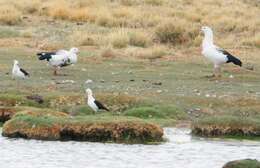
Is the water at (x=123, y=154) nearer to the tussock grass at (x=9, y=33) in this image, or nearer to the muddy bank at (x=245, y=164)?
the muddy bank at (x=245, y=164)

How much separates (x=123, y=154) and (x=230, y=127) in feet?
9.43

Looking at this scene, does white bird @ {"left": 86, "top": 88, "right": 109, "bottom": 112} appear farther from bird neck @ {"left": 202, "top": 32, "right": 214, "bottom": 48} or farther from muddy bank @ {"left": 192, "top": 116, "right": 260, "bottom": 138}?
bird neck @ {"left": 202, "top": 32, "right": 214, "bottom": 48}

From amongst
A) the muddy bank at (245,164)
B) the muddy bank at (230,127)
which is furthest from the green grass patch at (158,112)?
the muddy bank at (245,164)

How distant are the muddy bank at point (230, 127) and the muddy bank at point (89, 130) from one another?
1127mm

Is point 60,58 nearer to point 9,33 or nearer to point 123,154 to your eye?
point 9,33

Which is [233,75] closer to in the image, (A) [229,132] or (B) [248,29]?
(A) [229,132]

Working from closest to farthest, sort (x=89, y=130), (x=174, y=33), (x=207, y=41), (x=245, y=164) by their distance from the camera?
(x=245, y=164) < (x=89, y=130) < (x=207, y=41) < (x=174, y=33)

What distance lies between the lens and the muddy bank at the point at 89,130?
17016mm

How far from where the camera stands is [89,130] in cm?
1702

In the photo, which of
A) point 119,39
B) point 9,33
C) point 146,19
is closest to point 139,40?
point 119,39

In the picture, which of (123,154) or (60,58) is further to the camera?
(60,58)

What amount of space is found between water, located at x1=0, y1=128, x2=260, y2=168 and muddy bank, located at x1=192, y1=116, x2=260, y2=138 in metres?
0.43

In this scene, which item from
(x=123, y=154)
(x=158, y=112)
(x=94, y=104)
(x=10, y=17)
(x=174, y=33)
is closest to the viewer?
(x=123, y=154)

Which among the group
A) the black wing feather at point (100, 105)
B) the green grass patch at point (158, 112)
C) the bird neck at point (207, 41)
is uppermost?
the bird neck at point (207, 41)
